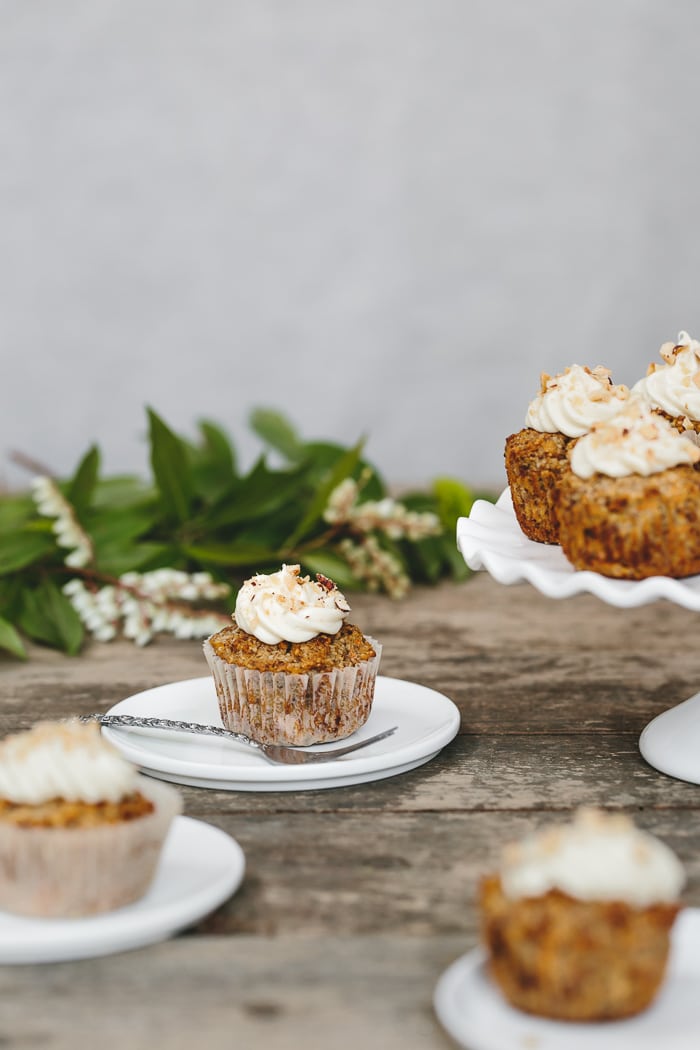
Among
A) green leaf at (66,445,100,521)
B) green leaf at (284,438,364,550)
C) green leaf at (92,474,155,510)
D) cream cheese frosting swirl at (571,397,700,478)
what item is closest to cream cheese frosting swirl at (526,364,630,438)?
cream cheese frosting swirl at (571,397,700,478)

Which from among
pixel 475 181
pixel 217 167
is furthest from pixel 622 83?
pixel 217 167

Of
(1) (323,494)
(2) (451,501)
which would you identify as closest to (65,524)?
(1) (323,494)

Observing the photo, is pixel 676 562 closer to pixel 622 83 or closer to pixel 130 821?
pixel 130 821

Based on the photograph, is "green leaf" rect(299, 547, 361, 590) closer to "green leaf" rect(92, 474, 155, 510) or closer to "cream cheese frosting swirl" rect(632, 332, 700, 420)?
"green leaf" rect(92, 474, 155, 510)

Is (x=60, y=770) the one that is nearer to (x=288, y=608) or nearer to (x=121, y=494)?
(x=288, y=608)

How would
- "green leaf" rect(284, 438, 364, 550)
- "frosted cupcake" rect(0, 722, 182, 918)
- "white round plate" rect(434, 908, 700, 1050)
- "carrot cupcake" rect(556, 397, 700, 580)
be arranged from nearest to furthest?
"white round plate" rect(434, 908, 700, 1050) < "frosted cupcake" rect(0, 722, 182, 918) < "carrot cupcake" rect(556, 397, 700, 580) < "green leaf" rect(284, 438, 364, 550)

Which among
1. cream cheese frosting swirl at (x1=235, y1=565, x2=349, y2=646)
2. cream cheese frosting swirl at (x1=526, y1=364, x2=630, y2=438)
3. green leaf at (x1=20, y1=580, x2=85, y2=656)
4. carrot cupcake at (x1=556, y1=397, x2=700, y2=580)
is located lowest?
green leaf at (x1=20, y1=580, x2=85, y2=656)
